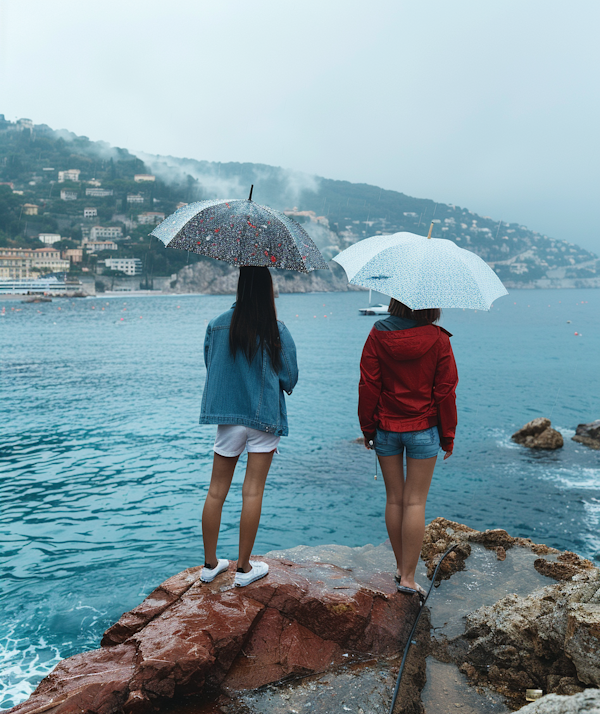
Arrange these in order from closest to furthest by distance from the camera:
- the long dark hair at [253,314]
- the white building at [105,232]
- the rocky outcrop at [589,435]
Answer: the long dark hair at [253,314] < the rocky outcrop at [589,435] < the white building at [105,232]

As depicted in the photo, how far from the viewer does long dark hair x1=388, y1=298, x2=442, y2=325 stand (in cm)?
280

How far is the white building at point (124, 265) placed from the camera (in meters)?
103

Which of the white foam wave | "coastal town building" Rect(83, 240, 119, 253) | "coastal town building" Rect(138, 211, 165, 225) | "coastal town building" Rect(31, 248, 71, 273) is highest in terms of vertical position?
"coastal town building" Rect(138, 211, 165, 225)

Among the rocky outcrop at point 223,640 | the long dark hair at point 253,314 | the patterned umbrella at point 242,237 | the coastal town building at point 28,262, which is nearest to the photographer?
the rocky outcrop at point 223,640

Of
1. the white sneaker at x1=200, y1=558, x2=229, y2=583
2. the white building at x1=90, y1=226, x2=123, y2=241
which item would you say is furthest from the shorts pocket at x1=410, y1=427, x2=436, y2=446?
the white building at x1=90, y1=226, x2=123, y2=241

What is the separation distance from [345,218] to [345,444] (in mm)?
154560

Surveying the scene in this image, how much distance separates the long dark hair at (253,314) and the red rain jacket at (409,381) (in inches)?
21.9

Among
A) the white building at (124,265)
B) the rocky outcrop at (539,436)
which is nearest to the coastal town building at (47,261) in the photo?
the white building at (124,265)

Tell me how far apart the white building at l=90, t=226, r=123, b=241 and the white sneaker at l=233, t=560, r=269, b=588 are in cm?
12228

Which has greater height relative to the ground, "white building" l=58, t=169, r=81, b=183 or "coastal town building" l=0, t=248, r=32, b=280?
"white building" l=58, t=169, r=81, b=183

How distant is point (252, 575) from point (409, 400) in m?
1.34

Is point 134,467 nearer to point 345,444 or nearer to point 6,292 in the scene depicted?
point 345,444

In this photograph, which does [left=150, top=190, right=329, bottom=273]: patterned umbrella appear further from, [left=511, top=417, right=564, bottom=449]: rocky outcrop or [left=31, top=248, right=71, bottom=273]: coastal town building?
[left=31, top=248, right=71, bottom=273]: coastal town building

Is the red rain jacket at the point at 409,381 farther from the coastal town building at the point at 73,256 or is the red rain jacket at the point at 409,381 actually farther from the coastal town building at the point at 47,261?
the coastal town building at the point at 73,256
